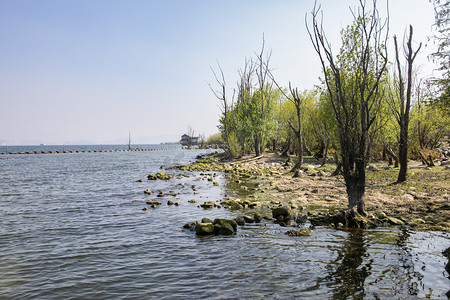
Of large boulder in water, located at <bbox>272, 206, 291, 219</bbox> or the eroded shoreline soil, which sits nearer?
the eroded shoreline soil

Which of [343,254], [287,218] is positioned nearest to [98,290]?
[343,254]

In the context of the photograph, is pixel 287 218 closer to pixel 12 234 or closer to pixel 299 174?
pixel 12 234

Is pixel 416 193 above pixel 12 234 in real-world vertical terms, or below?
above

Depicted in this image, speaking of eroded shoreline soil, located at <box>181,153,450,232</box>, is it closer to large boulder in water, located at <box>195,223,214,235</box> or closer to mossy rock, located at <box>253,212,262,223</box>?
mossy rock, located at <box>253,212,262,223</box>

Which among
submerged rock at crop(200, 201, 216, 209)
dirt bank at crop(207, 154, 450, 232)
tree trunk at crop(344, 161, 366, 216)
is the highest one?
tree trunk at crop(344, 161, 366, 216)

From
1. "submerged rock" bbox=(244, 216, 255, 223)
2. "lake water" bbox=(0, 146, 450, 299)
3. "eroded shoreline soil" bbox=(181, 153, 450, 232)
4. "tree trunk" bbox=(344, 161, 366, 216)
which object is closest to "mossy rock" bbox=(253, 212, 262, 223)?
"submerged rock" bbox=(244, 216, 255, 223)

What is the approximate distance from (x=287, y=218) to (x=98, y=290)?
7.50 m

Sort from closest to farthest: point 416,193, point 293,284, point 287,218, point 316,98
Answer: point 293,284, point 287,218, point 416,193, point 316,98

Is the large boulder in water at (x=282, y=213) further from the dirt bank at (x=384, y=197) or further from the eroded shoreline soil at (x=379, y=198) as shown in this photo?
the dirt bank at (x=384, y=197)

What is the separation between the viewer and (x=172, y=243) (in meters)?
9.56

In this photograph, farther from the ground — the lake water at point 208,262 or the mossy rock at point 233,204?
the mossy rock at point 233,204

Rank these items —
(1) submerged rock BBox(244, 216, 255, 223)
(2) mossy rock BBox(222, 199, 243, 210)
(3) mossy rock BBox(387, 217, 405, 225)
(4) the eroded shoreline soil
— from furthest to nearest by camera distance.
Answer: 1. (2) mossy rock BBox(222, 199, 243, 210)
2. (1) submerged rock BBox(244, 216, 255, 223)
3. (4) the eroded shoreline soil
4. (3) mossy rock BBox(387, 217, 405, 225)

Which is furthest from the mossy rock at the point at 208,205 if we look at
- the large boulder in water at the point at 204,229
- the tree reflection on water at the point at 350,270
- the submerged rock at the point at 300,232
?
the tree reflection on water at the point at 350,270

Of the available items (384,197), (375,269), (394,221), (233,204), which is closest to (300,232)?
(375,269)
